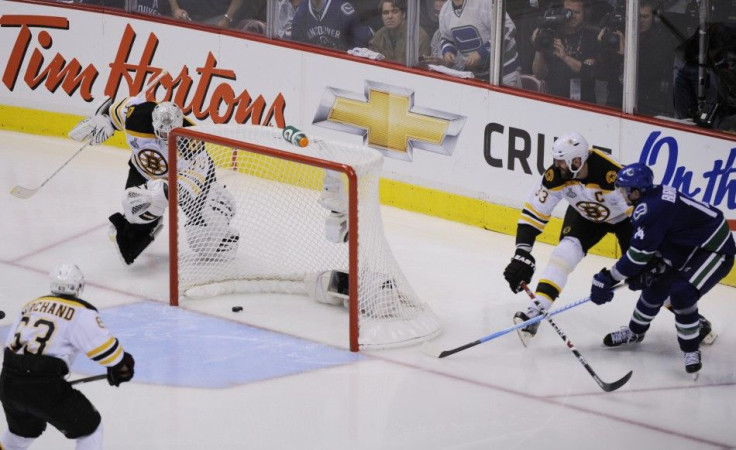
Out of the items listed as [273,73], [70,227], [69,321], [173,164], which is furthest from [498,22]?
[69,321]

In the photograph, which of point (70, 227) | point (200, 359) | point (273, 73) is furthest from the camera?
point (273, 73)

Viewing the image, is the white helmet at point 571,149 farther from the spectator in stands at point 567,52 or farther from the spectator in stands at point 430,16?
the spectator in stands at point 430,16

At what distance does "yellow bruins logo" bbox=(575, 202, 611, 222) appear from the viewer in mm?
6559

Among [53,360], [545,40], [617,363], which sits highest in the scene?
[545,40]

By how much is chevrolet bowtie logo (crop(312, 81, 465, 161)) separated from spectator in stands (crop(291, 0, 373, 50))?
31cm

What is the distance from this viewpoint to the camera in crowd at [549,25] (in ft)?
25.9

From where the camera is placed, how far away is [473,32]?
829 cm

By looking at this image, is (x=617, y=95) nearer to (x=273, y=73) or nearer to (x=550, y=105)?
(x=550, y=105)

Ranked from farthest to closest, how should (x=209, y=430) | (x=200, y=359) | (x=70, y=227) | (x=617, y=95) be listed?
(x=70, y=227), (x=617, y=95), (x=200, y=359), (x=209, y=430)

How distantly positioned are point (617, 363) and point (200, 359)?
189 cm

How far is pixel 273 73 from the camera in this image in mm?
9039

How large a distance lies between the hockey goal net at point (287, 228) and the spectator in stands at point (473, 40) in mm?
1596

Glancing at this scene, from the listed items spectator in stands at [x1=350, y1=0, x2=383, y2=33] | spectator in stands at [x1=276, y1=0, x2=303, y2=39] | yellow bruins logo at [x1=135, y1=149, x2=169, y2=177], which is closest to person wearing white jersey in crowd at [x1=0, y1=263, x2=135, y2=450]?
yellow bruins logo at [x1=135, y1=149, x2=169, y2=177]

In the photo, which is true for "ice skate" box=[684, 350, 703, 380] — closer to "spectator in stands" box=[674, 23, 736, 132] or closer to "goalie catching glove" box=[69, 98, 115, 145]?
"spectator in stands" box=[674, 23, 736, 132]
